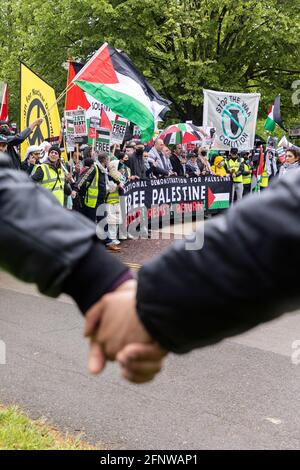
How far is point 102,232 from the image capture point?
36.0 feet

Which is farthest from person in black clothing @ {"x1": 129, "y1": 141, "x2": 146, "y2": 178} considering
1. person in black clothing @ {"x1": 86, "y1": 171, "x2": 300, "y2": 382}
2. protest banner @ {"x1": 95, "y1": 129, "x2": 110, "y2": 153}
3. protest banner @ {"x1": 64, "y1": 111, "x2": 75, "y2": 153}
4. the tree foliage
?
person in black clothing @ {"x1": 86, "y1": 171, "x2": 300, "y2": 382}

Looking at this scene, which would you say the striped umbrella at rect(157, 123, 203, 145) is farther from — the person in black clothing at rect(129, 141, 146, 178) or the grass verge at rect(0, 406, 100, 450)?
the grass verge at rect(0, 406, 100, 450)

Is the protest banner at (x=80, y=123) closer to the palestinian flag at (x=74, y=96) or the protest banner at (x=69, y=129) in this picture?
the protest banner at (x=69, y=129)

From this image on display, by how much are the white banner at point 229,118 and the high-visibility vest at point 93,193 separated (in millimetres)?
6552

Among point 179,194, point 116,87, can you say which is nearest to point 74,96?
point 116,87

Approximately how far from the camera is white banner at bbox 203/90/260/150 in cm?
1652

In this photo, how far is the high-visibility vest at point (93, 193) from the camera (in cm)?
1062

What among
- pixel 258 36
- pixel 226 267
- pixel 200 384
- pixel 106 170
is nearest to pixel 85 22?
pixel 258 36

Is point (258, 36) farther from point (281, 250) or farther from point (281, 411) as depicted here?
point (281, 250)

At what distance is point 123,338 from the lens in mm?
1322

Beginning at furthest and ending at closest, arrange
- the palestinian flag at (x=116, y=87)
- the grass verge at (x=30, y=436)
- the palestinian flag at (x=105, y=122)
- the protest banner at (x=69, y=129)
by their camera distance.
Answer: the palestinian flag at (x=105, y=122) → the protest banner at (x=69, y=129) → the palestinian flag at (x=116, y=87) → the grass verge at (x=30, y=436)

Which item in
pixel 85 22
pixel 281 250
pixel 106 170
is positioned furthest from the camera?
pixel 85 22

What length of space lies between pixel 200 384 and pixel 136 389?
1.67 feet

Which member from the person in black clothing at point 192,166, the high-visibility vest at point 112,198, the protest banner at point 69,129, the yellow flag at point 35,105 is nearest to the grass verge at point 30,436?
the yellow flag at point 35,105
